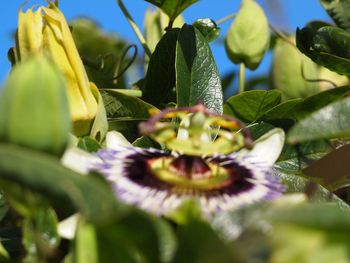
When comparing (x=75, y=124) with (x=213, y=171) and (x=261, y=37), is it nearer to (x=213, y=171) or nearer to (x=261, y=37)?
(x=213, y=171)

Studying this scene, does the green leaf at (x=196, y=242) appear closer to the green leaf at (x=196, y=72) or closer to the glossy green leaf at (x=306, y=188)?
the glossy green leaf at (x=306, y=188)

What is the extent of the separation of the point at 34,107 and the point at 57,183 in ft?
0.23

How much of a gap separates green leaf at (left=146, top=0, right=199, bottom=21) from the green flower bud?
2.39 feet

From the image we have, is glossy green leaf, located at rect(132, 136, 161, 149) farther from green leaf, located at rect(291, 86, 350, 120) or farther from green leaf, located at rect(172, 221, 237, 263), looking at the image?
green leaf, located at rect(172, 221, 237, 263)

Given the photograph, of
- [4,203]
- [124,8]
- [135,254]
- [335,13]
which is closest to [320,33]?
[335,13]

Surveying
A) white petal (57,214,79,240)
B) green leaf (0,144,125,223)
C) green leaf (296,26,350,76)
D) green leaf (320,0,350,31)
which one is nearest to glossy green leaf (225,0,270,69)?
green leaf (320,0,350,31)

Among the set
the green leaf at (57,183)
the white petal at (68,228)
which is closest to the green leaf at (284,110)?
the white petal at (68,228)

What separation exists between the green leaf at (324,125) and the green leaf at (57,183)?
0.15m

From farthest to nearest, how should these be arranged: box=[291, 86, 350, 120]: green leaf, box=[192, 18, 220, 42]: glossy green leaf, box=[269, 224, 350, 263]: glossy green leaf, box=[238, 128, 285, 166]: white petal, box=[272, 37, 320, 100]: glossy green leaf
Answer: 1. box=[272, 37, 320, 100]: glossy green leaf
2. box=[192, 18, 220, 42]: glossy green leaf
3. box=[291, 86, 350, 120]: green leaf
4. box=[238, 128, 285, 166]: white petal
5. box=[269, 224, 350, 263]: glossy green leaf

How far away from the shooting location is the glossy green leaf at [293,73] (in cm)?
156

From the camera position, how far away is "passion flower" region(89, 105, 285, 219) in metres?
0.71

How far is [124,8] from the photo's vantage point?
54.6 inches

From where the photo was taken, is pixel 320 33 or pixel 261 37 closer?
pixel 320 33

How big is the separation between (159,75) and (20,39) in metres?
0.30
